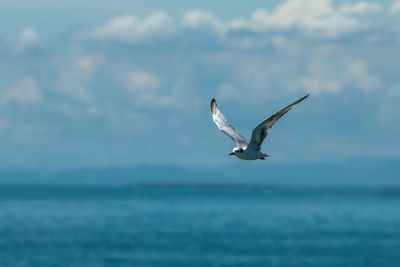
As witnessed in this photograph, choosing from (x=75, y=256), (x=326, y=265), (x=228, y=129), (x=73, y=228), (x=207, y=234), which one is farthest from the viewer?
(x=73, y=228)

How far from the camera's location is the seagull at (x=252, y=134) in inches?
1312

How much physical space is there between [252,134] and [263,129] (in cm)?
48

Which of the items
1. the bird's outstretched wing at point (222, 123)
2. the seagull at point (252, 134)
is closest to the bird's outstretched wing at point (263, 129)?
the seagull at point (252, 134)

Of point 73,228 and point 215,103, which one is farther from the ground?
point 73,228

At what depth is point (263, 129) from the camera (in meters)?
34.3

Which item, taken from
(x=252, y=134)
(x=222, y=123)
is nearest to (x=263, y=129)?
(x=252, y=134)

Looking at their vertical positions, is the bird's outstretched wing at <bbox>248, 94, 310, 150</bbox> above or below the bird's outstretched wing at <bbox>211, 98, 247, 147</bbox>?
below

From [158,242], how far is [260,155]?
126m

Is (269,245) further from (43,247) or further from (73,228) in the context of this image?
(73,228)

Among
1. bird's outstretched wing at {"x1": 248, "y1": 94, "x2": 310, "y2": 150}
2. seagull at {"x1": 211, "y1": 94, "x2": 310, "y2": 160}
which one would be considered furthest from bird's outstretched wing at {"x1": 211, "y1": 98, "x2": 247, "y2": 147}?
bird's outstretched wing at {"x1": 248, "y1": 94, "x2": 310, "y2": 150}

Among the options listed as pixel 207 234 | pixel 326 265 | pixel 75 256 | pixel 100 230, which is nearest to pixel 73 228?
pixel 100 230

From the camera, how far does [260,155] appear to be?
1387 inches

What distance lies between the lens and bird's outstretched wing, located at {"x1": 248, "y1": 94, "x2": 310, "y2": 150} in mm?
32562

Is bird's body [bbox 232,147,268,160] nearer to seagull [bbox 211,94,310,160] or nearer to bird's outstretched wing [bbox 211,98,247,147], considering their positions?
seagull [bbox 211,94,310,160]
